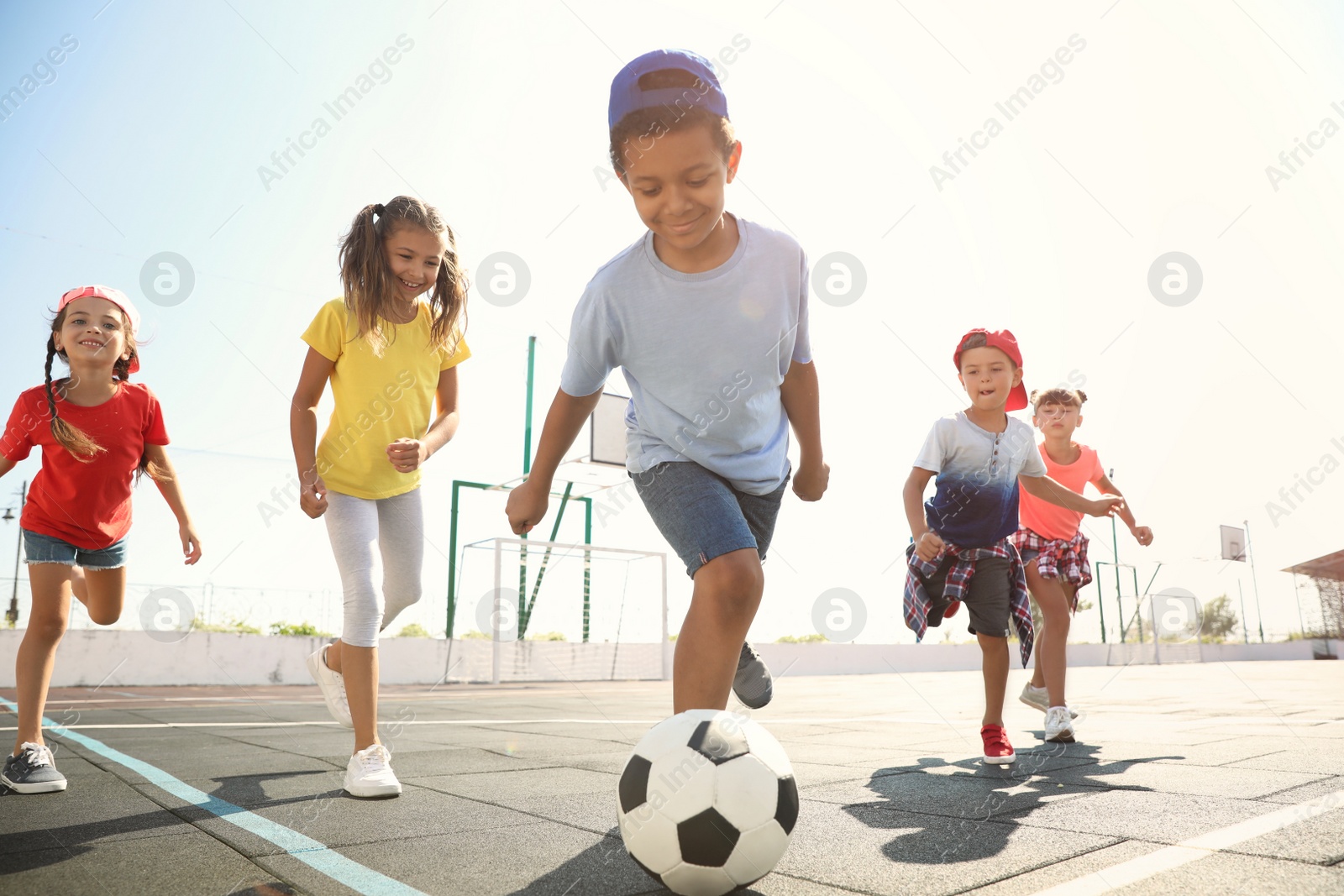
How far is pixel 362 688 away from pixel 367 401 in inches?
37.8

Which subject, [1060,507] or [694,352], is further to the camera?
[1060,507]

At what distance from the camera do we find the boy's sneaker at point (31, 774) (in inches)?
109

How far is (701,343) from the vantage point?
89.4 inches

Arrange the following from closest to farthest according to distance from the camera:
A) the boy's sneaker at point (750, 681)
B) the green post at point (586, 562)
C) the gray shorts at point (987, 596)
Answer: the boy's sneaker at point (750, 681)
the gray shorts at point (987, 596)
the green post at point (586, 562)

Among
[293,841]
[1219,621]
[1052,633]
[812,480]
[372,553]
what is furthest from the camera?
[1219,621]

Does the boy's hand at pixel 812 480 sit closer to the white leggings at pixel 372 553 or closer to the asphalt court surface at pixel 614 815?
the asphalt court surface at pixel 614 815

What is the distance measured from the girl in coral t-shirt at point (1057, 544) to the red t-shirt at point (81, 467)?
3.78 meters

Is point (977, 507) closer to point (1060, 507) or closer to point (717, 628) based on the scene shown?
point (1060, 507)

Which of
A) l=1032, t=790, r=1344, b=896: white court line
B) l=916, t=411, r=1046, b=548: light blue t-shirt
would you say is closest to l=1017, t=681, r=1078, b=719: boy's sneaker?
l=916, t=411, r=1046, b=548: light blue t-shirt

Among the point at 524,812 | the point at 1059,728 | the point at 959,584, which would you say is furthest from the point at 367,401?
the point at 1059,728

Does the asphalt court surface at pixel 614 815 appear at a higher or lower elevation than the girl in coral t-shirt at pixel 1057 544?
lower

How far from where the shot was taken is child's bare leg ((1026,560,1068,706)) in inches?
163

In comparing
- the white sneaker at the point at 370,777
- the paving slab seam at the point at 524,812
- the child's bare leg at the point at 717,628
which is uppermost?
the child's bare leg at the point at 717,628

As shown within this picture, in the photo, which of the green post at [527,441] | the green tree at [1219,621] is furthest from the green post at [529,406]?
the green tree at [1219,621]
